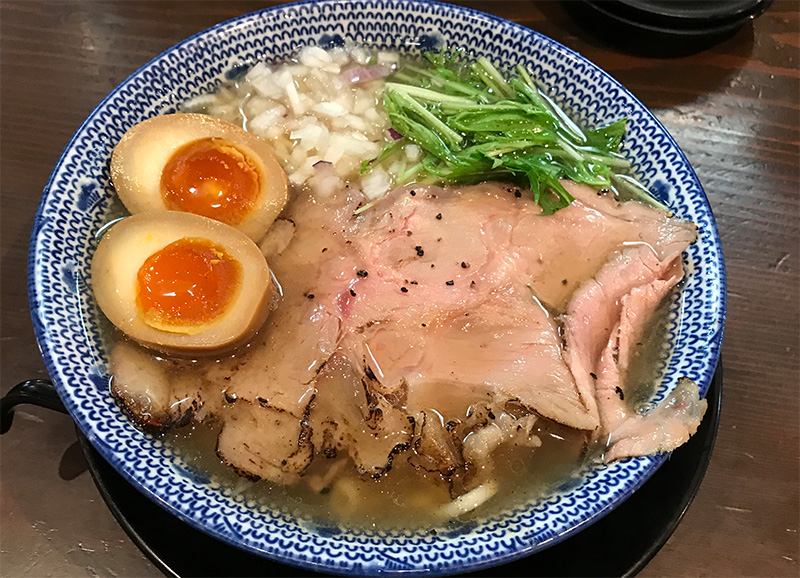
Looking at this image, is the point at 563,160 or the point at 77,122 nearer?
the point at 563,160

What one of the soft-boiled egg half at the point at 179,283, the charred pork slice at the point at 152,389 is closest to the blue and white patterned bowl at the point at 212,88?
the charred pork slice at the point at 152,389

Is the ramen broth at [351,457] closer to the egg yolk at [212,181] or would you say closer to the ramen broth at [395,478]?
the ramen broth at [395,478]

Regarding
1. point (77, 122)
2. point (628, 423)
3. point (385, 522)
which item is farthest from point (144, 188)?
point (628, 423)

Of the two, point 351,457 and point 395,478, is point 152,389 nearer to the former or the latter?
A: point 351,457

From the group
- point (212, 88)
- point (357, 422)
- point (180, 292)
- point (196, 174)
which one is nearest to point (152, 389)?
point (180, 292)

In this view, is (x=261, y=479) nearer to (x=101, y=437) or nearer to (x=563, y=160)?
(x=101, y=437)

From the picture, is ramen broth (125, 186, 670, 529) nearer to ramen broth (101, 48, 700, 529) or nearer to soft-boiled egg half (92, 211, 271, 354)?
ramen broth (101, 48, 700, 529)

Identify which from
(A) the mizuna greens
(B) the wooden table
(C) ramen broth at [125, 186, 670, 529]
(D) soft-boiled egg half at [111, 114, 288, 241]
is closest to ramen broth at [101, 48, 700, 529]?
(C) ramen broth at [125, 186, 670, 529]
